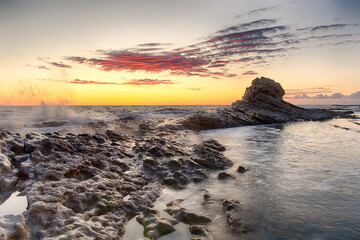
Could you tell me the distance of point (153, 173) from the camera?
633cm

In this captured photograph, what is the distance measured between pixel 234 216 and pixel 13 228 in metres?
3.54

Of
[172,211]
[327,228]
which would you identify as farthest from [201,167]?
[327,228]

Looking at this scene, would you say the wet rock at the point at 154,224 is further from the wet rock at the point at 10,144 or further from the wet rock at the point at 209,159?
the wet rock at the point at 10,144

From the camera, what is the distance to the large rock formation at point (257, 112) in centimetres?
1994

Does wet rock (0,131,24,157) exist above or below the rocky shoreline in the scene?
above

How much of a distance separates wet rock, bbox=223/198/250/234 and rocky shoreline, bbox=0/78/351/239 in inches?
0.7

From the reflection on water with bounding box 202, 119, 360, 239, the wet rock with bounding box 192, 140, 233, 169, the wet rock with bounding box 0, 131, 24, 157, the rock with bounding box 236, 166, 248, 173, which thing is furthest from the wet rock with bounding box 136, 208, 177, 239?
the wet rock with bounding box 0, 131, 24, 157

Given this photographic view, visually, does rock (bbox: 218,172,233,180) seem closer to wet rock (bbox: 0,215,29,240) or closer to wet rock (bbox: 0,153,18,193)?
wet rock (bbox: 0,215,29,240)

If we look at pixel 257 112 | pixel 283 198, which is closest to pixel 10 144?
pixel 283 198

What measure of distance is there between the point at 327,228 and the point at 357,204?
1559mm

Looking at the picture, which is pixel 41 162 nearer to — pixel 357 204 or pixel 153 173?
pixel 153 173

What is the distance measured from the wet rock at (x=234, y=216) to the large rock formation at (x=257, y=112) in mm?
14286

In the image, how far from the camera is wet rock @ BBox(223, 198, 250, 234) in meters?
3.78

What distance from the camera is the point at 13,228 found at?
290 centimetres
